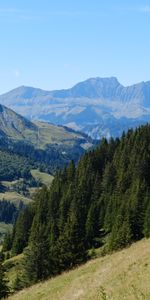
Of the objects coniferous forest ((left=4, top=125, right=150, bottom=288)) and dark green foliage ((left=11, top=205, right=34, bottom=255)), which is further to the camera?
dark green foliage ((left=11, top=205, right=34, bottom=255))

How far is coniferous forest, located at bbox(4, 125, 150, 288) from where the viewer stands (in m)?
64.9

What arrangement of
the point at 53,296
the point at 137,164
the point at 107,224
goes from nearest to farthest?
the point at 53,296, the point at 107,224, the point at 137,164

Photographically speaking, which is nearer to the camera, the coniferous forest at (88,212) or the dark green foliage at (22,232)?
the coniferous forest at (88,212)

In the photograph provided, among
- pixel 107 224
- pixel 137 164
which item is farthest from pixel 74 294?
pixel 137 164

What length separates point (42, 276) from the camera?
62312 mm

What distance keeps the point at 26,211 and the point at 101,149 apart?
3287 cm

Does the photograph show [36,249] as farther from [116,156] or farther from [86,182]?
[116,156]

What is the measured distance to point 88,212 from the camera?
3816 inches

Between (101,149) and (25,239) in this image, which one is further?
(101,149)

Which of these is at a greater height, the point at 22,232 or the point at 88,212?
the point at 88,212

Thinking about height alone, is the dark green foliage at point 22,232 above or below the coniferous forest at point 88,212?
below

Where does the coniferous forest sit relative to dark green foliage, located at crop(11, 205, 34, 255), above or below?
above

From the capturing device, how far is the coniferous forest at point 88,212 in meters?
64.9

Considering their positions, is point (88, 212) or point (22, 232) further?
point (22, 232)
